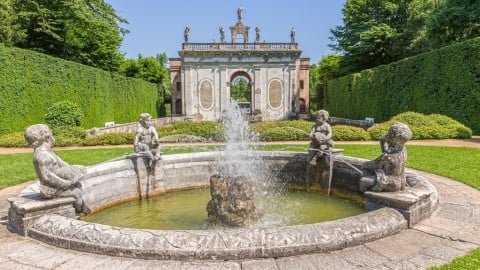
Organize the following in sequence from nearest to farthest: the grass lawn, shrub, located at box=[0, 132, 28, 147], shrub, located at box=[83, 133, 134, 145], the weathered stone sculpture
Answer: the weathered stone sculpture < the grass lawn < shrub, located at box=[0, 132, 28, 147] < shrub, located at box=[83, 133, 134, 145]

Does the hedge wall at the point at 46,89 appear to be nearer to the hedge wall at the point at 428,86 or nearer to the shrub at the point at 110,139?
the shrub at the point at 110,139

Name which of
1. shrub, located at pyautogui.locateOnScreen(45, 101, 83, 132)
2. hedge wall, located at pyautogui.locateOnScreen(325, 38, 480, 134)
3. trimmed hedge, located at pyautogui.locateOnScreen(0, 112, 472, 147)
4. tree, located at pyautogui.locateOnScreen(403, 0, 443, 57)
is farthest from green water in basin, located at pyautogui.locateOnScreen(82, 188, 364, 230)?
tree, located at pyautogui.locateOnScreen(403, 0, 443, 57)

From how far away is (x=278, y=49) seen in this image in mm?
39594

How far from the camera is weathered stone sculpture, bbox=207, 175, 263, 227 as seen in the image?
17.2ft

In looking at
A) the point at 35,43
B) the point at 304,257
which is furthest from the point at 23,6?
the point at 304,257

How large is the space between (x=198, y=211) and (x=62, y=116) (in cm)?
1464

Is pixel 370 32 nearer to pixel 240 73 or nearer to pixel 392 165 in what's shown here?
pixel 240 73

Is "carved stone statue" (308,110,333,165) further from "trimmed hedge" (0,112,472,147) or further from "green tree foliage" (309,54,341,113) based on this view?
"green tree foliage" (309,54,341,113)

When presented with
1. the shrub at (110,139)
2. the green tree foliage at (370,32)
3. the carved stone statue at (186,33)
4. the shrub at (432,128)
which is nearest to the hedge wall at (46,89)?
the shrub at (110,139)

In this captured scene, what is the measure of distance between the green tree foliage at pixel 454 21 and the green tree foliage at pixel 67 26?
24.2 meters

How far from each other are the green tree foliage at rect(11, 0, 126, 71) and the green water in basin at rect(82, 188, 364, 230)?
2203cm

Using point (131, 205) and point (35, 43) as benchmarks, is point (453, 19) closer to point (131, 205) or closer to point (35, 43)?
point (131, 205)

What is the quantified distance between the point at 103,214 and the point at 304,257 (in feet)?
13.8

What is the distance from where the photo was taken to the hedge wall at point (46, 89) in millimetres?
16547
